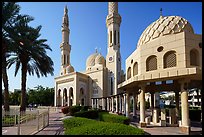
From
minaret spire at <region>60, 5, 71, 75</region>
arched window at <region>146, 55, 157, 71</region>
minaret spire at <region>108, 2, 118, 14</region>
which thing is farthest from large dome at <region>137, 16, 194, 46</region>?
minaret spire at <region>60, 5, 71, 75</region>

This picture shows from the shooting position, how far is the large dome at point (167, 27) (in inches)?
542

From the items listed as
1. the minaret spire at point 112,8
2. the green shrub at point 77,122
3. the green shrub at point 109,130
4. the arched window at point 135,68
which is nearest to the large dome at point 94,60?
the minaret spire at point 112,8

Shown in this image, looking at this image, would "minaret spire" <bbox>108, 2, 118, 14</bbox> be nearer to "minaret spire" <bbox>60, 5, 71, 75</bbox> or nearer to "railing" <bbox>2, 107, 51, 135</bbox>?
"minaret spire" <bbox>60, 5, 71, 75</bbox>

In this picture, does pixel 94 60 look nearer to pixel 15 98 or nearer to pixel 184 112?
pixel 15 98

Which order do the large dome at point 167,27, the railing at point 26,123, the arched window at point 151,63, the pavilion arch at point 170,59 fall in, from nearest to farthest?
the railing at point 26,123, the pavilion arch at point 170,59, the arched window at point 151,63, the large dome at point 167,27

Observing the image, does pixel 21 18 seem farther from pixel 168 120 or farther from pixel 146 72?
pixel 168 120

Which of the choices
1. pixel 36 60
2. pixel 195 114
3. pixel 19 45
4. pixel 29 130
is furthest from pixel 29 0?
pixel 195 114

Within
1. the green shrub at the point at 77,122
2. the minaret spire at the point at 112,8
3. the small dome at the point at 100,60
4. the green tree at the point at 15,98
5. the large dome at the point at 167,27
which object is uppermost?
the minaret spire at the point at 112,8

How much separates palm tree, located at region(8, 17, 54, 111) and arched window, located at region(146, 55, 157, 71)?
10.8 m

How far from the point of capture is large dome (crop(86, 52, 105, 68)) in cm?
5262

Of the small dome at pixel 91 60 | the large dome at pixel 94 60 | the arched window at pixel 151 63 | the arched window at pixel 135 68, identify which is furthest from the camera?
the small dome at pixel 91 60

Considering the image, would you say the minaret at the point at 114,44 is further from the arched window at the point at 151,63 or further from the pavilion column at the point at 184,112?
the pavilion column at the point at 184,112

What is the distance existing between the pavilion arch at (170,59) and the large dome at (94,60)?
39749mm

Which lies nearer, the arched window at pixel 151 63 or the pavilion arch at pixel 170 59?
the pavilion arch at pixel 170 59
